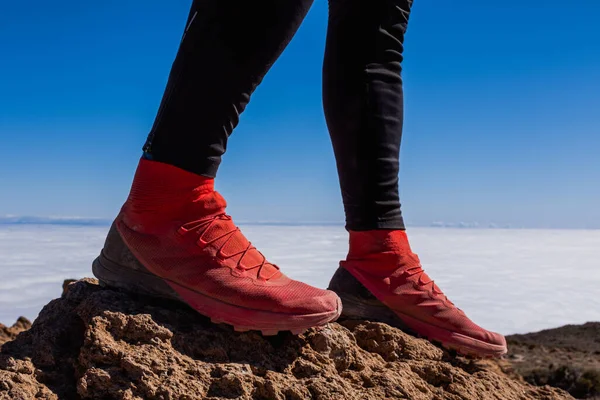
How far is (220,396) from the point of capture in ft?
4.50

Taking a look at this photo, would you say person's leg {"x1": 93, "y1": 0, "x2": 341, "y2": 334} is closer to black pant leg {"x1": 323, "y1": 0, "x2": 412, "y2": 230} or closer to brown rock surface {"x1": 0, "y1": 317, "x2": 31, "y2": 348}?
black pant leg {"x1": 323, "y1": 0, "x2": 412, "y2": 230}

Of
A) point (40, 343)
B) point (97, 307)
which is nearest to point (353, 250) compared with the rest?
point (97, 307)

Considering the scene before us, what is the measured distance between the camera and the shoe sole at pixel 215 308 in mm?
1479

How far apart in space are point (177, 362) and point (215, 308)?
17 centimetres

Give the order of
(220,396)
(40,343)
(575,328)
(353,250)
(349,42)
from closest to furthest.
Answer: (220,396) < (40,343) < (349,42) < (353,250) < (575,328)

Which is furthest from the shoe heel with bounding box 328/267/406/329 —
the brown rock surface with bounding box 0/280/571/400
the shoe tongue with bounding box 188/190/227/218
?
the shoe tongue with bounding box 188/190/227/218

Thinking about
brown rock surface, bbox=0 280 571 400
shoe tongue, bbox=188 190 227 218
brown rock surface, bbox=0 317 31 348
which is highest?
shoe tongue, bbox=188 190 227 218

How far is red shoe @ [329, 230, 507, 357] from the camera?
1817mm

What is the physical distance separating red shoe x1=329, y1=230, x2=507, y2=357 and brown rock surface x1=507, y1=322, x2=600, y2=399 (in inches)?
72.9

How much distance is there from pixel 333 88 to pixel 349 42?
141mm

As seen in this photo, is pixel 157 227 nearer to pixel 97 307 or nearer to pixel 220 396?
pixel 97 307

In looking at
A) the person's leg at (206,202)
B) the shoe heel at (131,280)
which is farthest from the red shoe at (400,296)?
the shoe heel at (131,280)

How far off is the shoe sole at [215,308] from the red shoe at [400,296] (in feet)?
0.99

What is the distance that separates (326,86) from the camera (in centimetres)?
171
